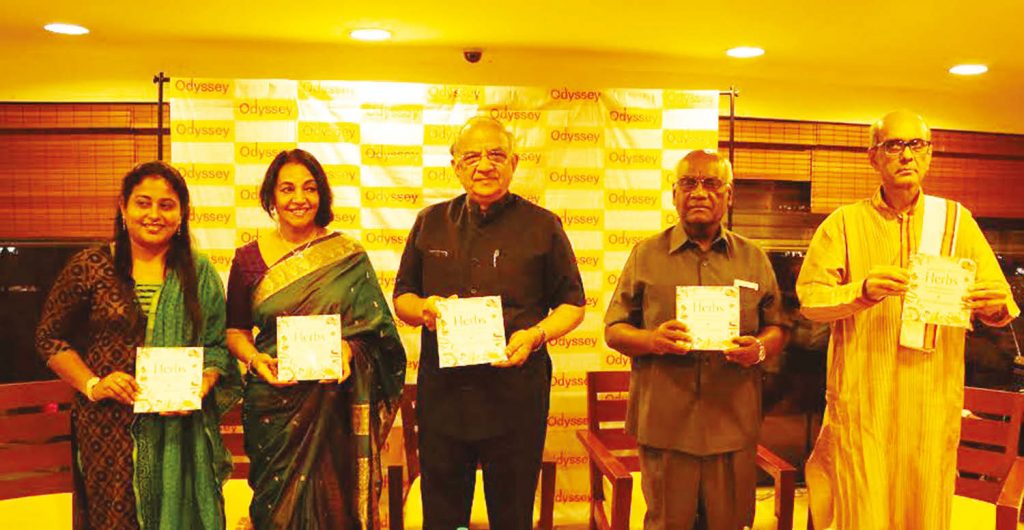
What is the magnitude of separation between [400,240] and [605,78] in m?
1.57

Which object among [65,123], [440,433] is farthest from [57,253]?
[440,433]

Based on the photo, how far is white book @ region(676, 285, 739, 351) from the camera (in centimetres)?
230

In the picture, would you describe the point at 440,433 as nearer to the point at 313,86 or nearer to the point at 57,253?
the point at 313,86

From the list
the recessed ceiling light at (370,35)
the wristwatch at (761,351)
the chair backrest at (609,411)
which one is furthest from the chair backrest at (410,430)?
the recessed ceiling light at (370,35)

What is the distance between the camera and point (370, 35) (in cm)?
394

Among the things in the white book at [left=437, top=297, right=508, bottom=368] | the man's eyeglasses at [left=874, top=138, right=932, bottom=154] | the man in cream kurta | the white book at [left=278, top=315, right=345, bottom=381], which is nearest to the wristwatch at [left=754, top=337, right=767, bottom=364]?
the man in cream kurta

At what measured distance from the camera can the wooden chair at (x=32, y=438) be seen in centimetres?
277

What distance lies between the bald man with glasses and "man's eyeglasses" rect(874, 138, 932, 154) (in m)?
0.46

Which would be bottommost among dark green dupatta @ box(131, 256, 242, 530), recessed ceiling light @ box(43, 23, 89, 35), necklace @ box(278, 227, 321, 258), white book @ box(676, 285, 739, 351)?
dark green dupatta @ box(131, 256, 242, 530)

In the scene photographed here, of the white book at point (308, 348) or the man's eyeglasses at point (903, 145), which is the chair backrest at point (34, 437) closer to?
the white book at point (308, 348)

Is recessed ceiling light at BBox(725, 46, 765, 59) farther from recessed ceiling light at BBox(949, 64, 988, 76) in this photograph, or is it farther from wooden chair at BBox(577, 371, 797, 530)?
wooden chair at BBox(577, 371, 797, 530)

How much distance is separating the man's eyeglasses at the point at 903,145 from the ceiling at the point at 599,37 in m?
1.21

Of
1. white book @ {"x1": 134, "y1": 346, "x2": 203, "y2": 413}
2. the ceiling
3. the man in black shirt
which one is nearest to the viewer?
white book @ {"x1": 134, "y1": 346, "x2": 203, "y2": 413}

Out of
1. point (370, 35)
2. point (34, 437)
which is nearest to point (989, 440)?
point (370, 35)
